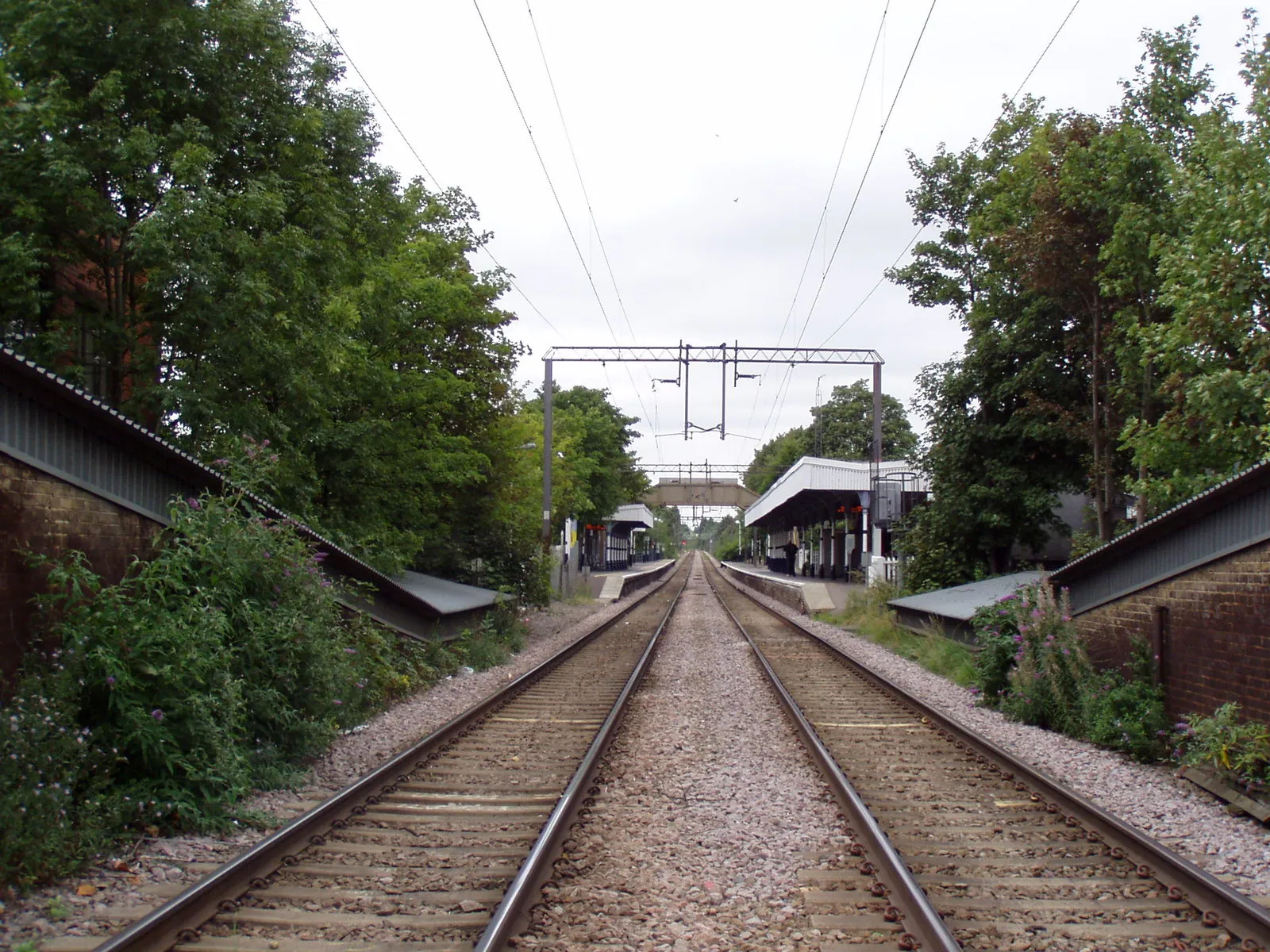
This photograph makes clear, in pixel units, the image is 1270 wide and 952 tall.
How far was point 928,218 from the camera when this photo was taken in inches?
1040

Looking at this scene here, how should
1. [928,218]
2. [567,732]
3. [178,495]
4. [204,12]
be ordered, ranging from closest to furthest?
[178,495], [567,732], [204,12], [928,218]

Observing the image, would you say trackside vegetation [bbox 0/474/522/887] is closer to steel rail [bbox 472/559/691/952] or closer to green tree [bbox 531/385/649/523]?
steel rail [bbox 472/559/691/952]

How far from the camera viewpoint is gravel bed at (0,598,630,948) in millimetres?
4969

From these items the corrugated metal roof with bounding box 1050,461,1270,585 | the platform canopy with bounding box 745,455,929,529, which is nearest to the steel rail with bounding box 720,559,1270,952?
the corrugated metal roof with bounding box 1050,461,1270,585

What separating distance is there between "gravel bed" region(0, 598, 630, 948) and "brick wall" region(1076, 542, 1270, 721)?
7.03m

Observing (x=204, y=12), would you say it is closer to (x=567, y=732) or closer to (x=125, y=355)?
(x=125, y=355)

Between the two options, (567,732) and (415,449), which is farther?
(415,449)

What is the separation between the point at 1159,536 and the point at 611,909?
707cm

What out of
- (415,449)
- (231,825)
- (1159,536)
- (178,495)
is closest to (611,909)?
(231,825)

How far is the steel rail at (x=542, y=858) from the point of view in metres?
4.80

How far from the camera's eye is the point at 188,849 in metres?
6.20

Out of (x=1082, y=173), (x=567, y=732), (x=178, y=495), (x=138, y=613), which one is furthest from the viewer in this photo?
(x=1082, y=173)

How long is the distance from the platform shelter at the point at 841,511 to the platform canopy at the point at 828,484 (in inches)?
1.1

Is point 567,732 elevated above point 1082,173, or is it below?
below
